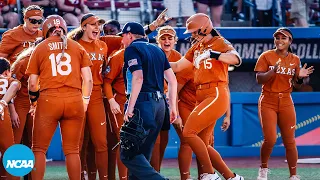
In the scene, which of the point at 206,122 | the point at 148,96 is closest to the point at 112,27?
the point at 206,122

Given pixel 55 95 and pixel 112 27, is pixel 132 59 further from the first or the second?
pixel 112 27

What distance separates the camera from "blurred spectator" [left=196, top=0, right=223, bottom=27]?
14.2m

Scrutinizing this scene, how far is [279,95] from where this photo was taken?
1036cm

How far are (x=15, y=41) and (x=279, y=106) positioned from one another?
3661 mm

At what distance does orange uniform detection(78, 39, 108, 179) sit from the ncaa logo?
3.46 feet

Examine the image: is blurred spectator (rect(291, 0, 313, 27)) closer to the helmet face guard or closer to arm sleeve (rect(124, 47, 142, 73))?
the helmet face guard

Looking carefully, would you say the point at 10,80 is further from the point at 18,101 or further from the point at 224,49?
the point at 224,49

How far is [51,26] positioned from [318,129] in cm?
745

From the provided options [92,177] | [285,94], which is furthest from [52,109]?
[285,94]

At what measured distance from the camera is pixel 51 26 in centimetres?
845

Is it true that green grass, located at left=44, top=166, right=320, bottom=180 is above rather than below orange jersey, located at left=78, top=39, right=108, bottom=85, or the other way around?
below

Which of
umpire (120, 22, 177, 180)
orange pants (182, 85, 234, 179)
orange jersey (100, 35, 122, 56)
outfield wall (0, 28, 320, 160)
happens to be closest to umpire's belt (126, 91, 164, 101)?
umpire (120, 22, 177, 180)

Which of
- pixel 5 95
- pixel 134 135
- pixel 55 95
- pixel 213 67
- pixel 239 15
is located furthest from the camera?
pixel 239 15

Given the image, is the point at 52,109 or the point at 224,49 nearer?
the point at 52,109
